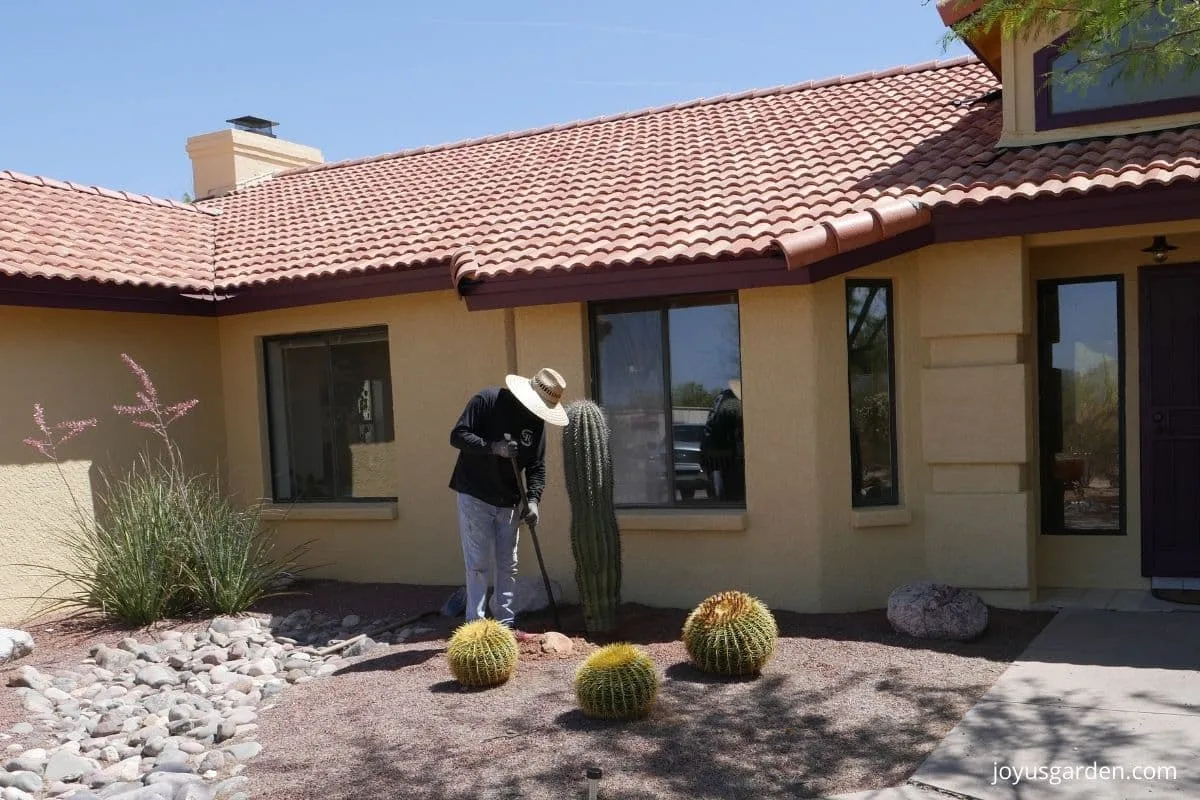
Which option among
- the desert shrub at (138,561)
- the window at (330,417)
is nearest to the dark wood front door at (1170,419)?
the window at (330,417)

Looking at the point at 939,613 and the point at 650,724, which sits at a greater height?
the point at 939,613

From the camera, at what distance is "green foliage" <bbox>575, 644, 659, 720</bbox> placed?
218 inches

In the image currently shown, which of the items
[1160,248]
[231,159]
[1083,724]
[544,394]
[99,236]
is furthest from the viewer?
[231,159]

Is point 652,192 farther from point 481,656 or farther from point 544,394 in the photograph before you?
point 481,656

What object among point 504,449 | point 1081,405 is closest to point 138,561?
point 504,449

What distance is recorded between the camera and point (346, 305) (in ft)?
32.8

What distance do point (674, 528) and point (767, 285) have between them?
6.68 feet

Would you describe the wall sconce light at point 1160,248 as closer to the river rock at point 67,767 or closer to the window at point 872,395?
the window at point 872,395

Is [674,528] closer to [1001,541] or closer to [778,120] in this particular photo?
[1001,541]

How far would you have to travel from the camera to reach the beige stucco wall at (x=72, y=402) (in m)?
8.88

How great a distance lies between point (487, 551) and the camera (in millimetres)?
7266

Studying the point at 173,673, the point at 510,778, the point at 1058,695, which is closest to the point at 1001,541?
the point at 1058,695

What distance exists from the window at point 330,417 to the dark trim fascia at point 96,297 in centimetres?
88

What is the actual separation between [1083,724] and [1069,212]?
146 inches
